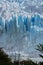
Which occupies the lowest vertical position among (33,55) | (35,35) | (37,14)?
(33,55)

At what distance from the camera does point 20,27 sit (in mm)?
31359

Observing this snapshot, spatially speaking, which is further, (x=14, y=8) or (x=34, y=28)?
(x=14, y=8)

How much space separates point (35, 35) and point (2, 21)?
438 centimetres

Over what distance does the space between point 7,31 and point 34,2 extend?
203 inches

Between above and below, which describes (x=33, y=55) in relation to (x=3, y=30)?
below

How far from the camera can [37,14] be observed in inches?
1294

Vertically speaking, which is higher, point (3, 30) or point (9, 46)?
point (3, 30)

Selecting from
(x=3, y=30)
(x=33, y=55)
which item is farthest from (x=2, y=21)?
(x=33, y=55)

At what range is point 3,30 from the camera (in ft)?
103

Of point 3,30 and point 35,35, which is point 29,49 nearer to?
point 35,35

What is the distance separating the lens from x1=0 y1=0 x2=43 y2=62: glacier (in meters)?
31.2

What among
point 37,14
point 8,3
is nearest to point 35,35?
point 37,14

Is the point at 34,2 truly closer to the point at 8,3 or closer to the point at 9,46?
the point at 8,3

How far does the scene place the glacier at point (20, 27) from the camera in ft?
102
